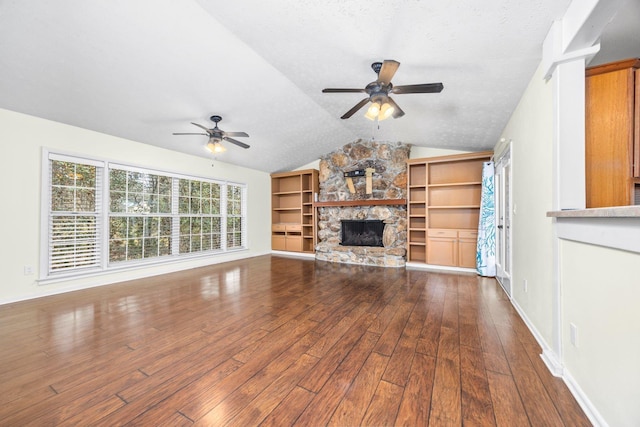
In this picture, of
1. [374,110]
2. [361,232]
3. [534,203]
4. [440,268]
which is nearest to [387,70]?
[374,110]

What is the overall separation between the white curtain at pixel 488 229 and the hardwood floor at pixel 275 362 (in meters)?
1.19

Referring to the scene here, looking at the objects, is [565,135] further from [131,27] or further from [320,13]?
[131,27]

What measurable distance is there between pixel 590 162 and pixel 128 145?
5.83m

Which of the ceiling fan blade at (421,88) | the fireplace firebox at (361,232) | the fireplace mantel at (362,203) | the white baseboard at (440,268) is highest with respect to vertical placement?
the ceiling fan blade at (421,88)

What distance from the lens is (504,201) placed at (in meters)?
3.81

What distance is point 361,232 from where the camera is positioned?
6262mm

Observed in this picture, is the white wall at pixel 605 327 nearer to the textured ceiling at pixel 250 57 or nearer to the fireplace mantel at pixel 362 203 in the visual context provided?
the textured ceiling at pixel 250 57

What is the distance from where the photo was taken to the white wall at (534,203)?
1988 millimetres

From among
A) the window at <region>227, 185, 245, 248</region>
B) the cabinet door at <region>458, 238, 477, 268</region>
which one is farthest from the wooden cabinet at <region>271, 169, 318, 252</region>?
the cabinet door at <region>458, 238, 477, 268</region>

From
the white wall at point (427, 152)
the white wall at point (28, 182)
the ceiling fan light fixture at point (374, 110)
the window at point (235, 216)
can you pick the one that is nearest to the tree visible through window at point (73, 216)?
the white wall at point (28, 182)

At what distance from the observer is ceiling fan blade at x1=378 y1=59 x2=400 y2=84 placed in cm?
229

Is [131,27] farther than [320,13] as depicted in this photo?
Yes

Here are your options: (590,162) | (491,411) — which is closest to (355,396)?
(491,411)

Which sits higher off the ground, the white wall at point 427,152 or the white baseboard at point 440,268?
the white wall at point 427,152
